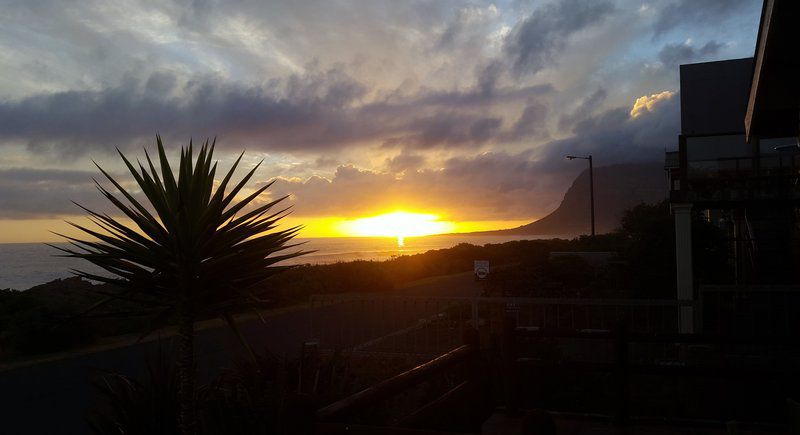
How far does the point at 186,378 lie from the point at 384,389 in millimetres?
2530

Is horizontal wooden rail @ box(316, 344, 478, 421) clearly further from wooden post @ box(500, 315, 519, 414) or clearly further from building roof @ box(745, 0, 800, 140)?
building roof @ box(745, 0, 800, 140)

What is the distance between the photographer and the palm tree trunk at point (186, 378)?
4.86m

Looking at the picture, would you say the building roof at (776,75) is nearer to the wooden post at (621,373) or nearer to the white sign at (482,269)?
the wooden post at (621,373)

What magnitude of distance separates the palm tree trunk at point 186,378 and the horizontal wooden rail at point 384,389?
2222 mm

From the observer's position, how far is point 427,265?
38.5 meters

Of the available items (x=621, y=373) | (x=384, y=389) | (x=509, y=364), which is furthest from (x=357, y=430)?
(x=621, y=373)

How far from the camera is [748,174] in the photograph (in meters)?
13.0

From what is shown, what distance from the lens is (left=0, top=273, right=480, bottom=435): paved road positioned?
8.32 metres

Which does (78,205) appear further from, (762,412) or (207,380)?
(762,412)

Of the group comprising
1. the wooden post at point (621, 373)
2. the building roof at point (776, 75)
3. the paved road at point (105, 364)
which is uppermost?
the building roof at point (776, 75)

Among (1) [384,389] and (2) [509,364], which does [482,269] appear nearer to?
(2) [509,364]

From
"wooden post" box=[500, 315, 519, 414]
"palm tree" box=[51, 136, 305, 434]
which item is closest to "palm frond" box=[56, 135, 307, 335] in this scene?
"palm tree" box=[51, 136, 305, 434]

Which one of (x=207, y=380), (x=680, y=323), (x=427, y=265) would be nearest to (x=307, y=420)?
(x=207, y=380)

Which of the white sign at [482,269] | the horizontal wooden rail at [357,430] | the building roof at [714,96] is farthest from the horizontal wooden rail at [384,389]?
the building roof at [714,96]
